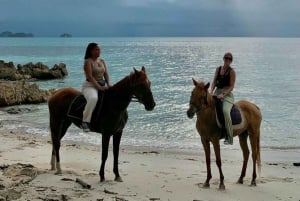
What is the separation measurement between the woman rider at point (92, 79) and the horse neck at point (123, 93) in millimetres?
355

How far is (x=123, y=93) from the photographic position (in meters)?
9.48

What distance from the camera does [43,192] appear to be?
848cm

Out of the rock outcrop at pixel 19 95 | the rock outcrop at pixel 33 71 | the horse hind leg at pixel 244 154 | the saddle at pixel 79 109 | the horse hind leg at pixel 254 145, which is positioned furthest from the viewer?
the rock outcrop at pixel 33 71

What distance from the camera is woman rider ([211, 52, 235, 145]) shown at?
962 centimetres

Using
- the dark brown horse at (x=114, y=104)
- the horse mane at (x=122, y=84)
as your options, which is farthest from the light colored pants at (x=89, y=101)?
the horse mane at (x=122, y=84)

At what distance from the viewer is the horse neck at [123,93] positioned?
9.41 metres

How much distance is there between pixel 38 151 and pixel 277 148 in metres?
9.54

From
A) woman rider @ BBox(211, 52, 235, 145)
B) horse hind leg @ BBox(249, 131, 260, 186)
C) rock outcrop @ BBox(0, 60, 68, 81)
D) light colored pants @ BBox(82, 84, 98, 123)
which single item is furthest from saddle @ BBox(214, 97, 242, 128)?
rock outcrop @ BBox(0, 60, 68, 81)

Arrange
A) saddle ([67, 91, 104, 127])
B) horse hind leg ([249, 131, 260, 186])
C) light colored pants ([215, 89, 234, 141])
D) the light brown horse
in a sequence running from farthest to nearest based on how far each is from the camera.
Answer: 1. horse hind leg ([249, 131, 260, 186])
2. saddle ([67, 91, 104, 127])
3. light colored pants ([215, 89, 234, 141])
4. the light brown horse

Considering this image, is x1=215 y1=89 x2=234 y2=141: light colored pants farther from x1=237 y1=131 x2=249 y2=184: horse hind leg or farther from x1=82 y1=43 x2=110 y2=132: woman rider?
x1=82 y1=43 x2=110 y2=132: woman rider

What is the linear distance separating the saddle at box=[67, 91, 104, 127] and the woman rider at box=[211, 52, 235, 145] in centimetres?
266

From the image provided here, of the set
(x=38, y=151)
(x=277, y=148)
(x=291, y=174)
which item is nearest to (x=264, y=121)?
(x=277, y=148)

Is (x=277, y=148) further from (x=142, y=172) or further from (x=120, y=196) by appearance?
(x=120, y=196)

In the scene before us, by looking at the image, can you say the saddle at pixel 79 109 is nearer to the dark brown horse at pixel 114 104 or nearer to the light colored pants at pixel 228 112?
the dark brown horse at pixel 114 104
